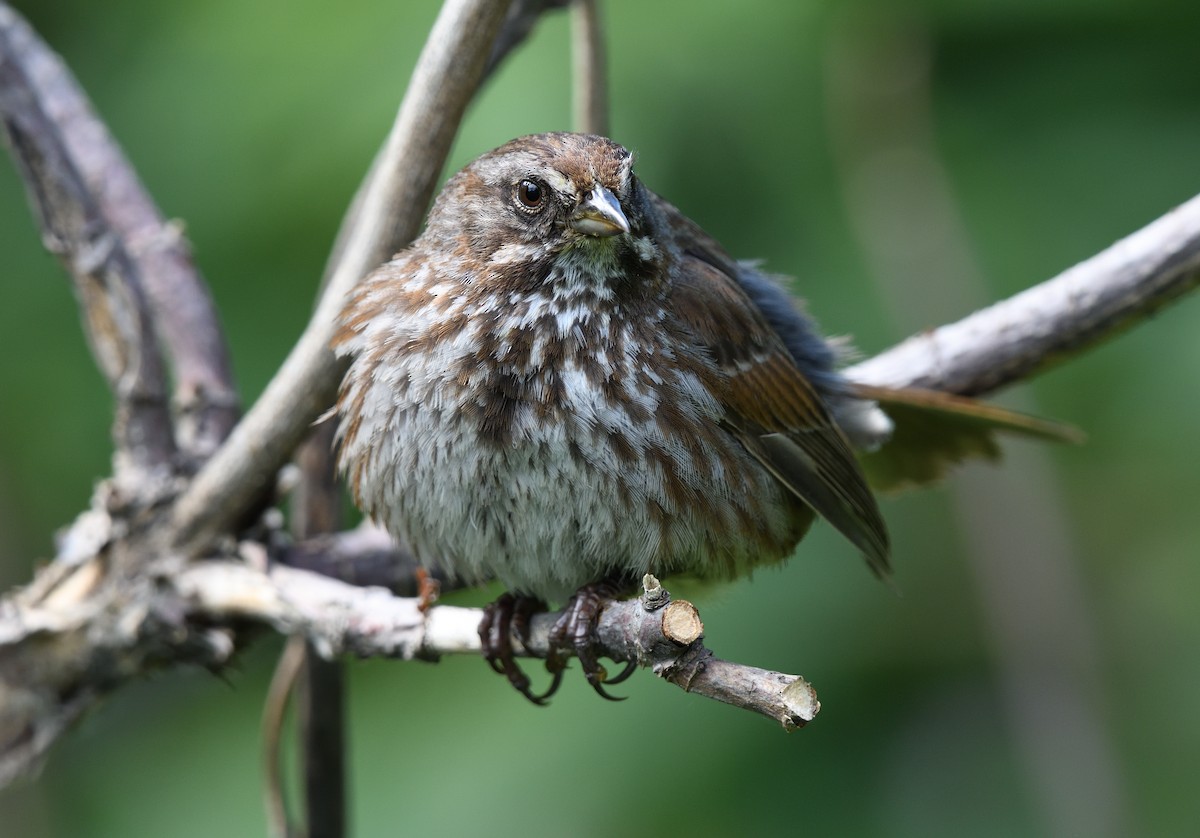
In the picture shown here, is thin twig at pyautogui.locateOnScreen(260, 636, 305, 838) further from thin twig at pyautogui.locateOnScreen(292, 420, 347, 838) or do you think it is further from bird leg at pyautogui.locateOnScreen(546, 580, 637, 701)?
bird leg at pyautogui.locateOnScreen(546, 580, 637, 701)

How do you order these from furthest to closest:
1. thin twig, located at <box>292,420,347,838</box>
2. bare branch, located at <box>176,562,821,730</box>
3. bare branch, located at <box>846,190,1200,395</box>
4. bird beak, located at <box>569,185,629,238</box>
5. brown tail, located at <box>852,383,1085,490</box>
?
thin twig, located at <box>292,420,347,838</box> → brown tail, located at <box>852,383,1085,490</box> → bare branch, located at <box>846,190,1200,395</box> → bird beak, located at <box>569,185,629,238</box> → bare branch, located at <box>176,562,821,730</box>

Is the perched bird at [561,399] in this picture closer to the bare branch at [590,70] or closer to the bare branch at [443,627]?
the bare branch at [443,627]

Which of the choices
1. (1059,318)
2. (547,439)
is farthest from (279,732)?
(1059,318)

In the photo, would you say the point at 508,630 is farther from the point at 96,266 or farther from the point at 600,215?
the point at 96,266

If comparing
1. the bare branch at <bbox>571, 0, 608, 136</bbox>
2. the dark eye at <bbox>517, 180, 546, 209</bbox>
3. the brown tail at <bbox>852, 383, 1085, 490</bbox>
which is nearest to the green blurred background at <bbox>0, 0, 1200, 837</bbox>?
the bare branch at <bbox>571, 0, 608, 136</bbox>

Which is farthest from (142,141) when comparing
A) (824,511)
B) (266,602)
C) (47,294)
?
(824,511)
